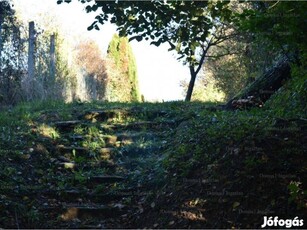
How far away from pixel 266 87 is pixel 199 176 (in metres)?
4.86

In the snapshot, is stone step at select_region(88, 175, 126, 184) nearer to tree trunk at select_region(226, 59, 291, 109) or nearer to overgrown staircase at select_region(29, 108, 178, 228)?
overgrown staircase at select_region(29, 108, 178, 228)

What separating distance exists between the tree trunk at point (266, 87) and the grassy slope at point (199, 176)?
1907 mm

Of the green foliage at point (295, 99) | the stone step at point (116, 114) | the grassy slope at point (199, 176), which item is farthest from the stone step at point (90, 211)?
the stone step at point (116, 114)

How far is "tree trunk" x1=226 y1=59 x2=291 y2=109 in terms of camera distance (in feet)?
28.5

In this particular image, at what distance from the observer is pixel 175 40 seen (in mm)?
4859

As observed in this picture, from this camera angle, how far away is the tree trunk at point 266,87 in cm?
869

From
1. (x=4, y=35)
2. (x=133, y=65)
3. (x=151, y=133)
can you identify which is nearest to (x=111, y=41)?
(x=133, y=65)

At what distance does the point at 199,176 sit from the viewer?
4.58m

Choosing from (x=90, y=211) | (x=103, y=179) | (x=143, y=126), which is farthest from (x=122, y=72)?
(x=90, y=211)

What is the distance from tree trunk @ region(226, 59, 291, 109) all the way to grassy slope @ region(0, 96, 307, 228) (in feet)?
6.26

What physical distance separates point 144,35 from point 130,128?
3.79m

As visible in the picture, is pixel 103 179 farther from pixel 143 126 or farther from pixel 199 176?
pixel 143 126

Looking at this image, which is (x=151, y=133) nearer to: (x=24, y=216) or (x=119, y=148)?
(x=119, y=148)

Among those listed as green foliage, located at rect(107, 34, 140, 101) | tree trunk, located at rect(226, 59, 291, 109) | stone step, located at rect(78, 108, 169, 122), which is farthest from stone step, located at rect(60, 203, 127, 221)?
green foliage, located at rect(107, 34, 140, 101)
